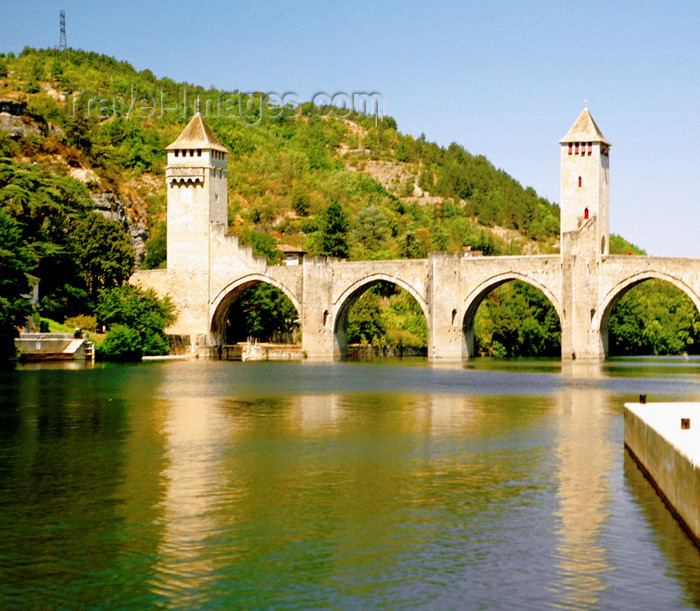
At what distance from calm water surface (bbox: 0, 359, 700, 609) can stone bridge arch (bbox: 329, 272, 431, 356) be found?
28.2 metres

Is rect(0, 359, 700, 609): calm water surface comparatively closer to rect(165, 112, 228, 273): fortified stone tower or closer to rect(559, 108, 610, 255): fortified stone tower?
rect(559, 108, 610, 255): fortified stone tower

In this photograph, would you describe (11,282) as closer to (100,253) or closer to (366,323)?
(100,253)

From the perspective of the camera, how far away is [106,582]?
8516 millimetres

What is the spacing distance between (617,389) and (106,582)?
21.3 m

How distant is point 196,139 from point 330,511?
4359 centimetres

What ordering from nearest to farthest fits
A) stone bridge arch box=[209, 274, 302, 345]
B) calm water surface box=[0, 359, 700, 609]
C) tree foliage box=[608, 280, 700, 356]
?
calm water surface box=[0, 359, 700, 609]
stone bridge arch box=[209, 274, 302, 345]
tree foliage box=[608, 280, 700, 356]

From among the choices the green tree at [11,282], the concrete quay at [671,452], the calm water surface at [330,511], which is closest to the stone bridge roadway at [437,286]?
the green tree at [11,282]

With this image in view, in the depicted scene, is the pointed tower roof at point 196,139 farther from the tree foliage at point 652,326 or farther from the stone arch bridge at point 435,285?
the tree foliage at point 652,326

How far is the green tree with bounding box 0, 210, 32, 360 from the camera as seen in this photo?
37094 mm

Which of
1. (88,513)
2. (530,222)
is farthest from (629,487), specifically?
(530,222)

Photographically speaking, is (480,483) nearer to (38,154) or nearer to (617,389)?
(617,389)

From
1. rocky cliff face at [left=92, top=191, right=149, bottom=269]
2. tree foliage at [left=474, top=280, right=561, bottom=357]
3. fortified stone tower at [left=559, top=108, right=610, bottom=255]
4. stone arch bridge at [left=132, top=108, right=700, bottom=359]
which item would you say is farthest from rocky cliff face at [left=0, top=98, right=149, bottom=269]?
fortified stone tower at [left=559, top=108, right=610, bottom=255]

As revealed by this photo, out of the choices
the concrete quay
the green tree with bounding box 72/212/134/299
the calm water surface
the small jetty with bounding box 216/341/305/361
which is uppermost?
the green tree with bounding box 72/212/134/299

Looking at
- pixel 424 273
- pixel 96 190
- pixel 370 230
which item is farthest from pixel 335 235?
pixel 424 273
